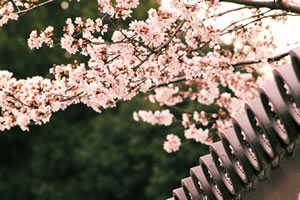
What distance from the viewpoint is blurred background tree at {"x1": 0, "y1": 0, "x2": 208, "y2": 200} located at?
25.1 metres

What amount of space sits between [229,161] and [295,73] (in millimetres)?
984

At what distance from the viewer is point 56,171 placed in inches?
1056

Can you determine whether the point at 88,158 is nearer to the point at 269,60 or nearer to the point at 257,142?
the point at 269,60

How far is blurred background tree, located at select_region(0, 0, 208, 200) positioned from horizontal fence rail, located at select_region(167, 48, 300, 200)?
20.7 metres

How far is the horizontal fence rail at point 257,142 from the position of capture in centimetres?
303

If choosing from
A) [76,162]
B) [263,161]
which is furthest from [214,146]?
[76,162]

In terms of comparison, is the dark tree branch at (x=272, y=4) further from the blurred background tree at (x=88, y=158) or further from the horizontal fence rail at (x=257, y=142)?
the blurred background tree at (x=88, y=158)

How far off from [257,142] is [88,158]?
75.2 ft

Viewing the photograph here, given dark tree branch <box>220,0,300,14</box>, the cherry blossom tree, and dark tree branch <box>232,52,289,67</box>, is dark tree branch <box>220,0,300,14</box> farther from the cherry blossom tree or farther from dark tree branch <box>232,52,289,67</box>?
dark tree branch <box>232,52,289,67</box>

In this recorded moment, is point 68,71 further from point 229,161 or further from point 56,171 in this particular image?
point 56,171

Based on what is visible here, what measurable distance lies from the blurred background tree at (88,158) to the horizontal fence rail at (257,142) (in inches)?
816

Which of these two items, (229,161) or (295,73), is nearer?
(295,73)

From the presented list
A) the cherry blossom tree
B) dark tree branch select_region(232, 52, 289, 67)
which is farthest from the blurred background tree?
the cherry blossom tree

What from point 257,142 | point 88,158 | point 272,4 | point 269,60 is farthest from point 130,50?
point 88,158
